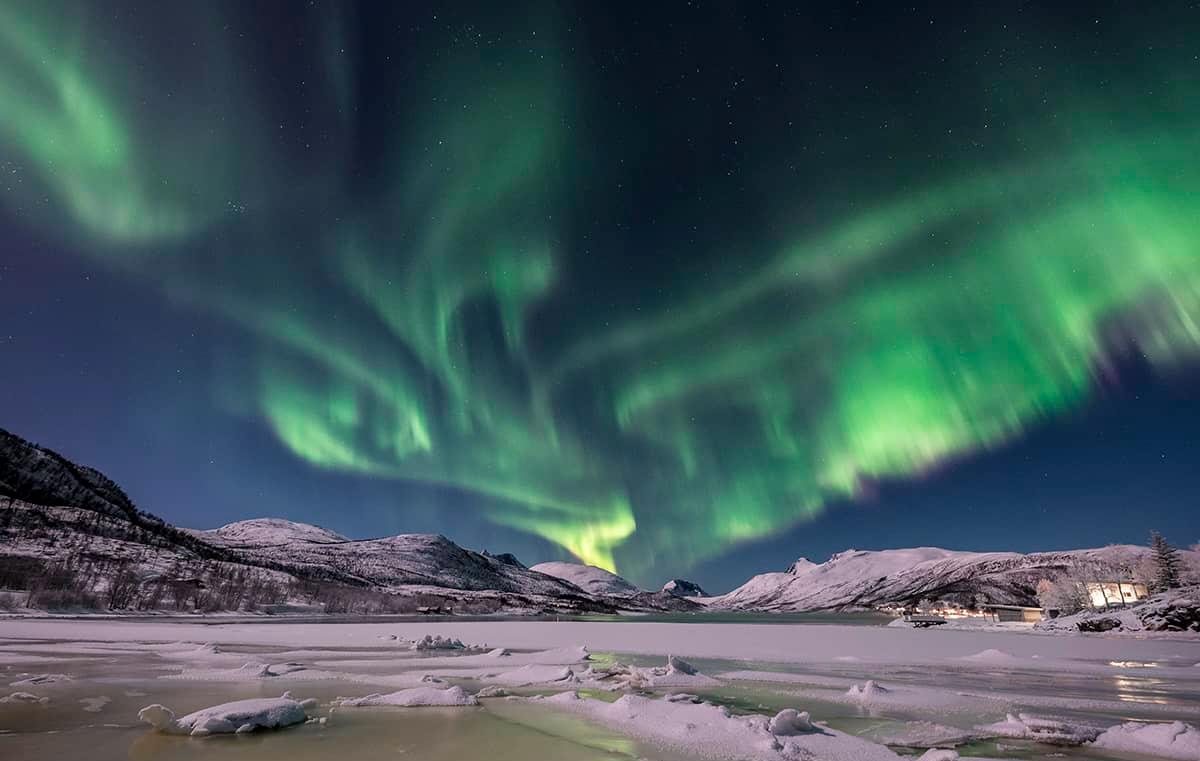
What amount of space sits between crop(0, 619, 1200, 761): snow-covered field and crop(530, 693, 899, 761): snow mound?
66mm

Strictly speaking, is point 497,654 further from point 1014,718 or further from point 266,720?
point 1014,718

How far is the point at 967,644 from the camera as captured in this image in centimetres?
5794

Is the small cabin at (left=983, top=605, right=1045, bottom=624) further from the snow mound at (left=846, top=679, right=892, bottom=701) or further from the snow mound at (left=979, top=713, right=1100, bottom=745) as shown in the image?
the snow mound at (left=979, top=713, right=1100, bottom=745)

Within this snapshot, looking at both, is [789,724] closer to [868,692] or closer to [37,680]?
[868,692]

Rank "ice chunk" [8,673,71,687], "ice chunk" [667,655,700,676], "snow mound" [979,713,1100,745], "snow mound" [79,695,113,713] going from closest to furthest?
"snow mound" [979,713,1100,745], "snow mound" [79,695,113,713], "ice chunk" [8,673,71,687], "ice chunk" [667,655,700,676]

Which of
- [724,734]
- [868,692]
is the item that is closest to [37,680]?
[724,734]

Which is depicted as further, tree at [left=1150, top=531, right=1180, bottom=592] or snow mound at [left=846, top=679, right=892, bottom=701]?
tree at [left=1150, top=531, right=1180, bottom=592]

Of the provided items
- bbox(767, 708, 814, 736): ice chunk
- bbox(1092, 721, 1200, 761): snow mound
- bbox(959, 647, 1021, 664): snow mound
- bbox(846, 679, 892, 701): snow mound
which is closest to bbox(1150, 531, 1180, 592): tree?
bbox(959, 647, 1021, 664): snow mound

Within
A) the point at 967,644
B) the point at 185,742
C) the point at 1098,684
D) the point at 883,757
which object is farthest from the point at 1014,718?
the point at 967,644

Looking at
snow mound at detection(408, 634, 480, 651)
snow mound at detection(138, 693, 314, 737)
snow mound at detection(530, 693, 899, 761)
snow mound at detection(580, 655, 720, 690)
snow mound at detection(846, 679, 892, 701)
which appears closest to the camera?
snow mound at detection(530, 693, 899, 761)

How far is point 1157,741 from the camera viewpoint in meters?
14.4

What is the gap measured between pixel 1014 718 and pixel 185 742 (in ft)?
70.3

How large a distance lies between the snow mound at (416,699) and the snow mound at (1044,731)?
1539 centimetres

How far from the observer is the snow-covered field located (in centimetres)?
1389
